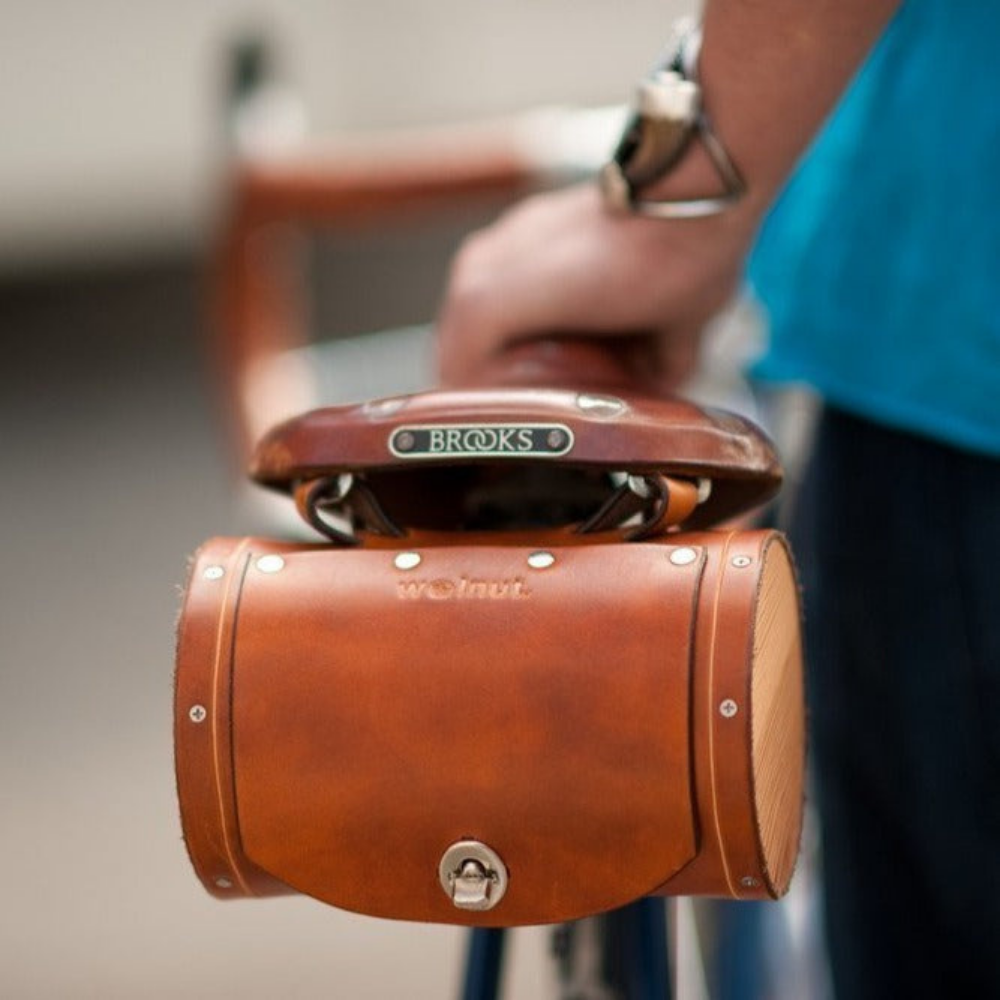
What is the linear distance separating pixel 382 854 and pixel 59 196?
3.58m

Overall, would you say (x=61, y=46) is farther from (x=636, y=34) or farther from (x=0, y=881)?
(x=0, y=881)

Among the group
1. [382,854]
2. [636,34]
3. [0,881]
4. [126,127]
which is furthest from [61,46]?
[382,854]

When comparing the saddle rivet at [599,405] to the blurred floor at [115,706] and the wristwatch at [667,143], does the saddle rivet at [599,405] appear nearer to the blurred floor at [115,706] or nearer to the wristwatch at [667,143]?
the wristwatch at [667,143]

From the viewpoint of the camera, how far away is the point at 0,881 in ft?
6.76

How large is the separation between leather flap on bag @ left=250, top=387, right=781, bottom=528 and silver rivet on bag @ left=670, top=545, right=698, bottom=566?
0.04 metres

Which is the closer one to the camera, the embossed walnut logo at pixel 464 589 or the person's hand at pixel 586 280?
the embossed walnut logo at pixel 464 589

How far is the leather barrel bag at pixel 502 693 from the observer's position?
0.57 m

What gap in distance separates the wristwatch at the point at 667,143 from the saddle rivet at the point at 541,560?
20 cm

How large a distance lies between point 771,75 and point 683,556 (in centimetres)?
20

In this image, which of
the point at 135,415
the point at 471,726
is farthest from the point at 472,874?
the point at 135,415

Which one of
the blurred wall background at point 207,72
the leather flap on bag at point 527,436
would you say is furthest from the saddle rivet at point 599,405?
the blurred wall background at point 207,72

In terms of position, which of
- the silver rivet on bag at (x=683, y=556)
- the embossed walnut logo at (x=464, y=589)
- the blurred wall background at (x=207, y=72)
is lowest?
the embossed walnut logo at (x=464, y=589)

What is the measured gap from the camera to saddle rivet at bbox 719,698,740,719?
0.56 m

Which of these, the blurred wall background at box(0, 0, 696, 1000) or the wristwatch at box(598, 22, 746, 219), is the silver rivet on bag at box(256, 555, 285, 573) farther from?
the blurred wall background at box(0, 0, 696, 1000)
